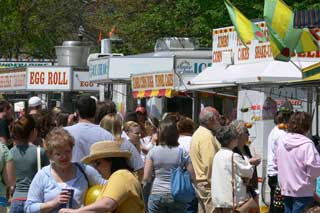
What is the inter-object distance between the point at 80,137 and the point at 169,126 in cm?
214

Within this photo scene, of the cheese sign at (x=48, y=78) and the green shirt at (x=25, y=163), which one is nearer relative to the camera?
the green shirt at (x=25, y=163)

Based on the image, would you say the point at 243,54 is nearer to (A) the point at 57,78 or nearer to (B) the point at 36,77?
(A) the point at 57,78

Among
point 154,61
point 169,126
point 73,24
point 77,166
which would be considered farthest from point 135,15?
point 77,166

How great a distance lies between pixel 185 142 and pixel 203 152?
697 mm

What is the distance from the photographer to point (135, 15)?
138 ft

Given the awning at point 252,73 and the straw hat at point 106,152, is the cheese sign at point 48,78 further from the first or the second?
the straw hat at point 106,152

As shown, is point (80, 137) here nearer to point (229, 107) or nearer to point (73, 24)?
point (229, 107)

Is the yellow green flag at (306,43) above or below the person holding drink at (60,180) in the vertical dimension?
above

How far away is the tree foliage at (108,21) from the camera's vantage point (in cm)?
3659

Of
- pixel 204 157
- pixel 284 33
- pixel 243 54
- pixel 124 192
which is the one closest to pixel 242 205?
pixel 204 157

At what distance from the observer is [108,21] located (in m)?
45.0

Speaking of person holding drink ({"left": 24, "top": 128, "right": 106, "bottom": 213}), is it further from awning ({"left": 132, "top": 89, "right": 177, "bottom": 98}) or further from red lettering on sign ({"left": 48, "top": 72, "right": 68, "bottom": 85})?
red lettering on sign ({"left": 48, "top": 72, "right": 68, "bottom": 85})

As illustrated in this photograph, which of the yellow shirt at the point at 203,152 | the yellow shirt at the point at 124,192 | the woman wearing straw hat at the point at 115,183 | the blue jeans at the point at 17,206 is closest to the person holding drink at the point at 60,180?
the woman wearing straw hat at the point at 115,183

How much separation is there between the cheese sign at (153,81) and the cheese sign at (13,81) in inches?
335
